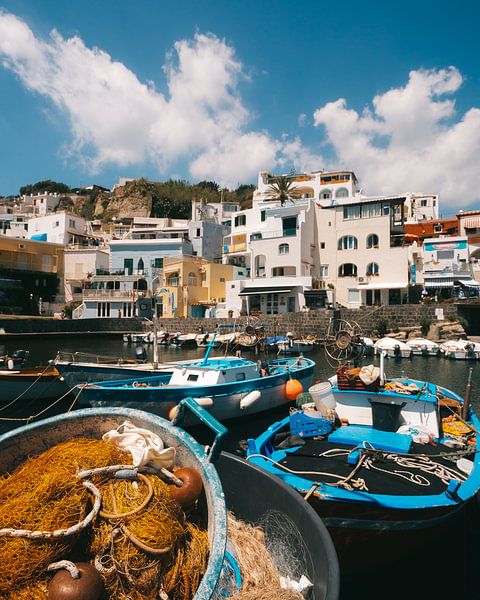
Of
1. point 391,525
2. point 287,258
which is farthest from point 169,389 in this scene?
point 287,258

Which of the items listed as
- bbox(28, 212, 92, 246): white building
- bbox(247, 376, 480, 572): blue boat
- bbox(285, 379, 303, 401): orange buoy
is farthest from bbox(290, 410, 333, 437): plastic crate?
bbox(28, 212, 92, 246): white building

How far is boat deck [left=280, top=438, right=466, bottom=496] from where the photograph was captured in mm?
6426

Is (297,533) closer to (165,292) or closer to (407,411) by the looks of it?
(407,411)

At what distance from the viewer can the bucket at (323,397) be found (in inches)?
364

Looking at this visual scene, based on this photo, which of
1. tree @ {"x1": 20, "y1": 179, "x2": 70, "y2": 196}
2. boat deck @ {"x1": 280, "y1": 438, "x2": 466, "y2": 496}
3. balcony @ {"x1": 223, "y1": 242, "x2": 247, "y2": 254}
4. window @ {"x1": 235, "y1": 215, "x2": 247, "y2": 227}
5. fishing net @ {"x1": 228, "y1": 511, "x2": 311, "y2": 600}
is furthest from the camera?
tree @ {"x1": 20, "y1": 179, "x2": 70, "y2": 196}

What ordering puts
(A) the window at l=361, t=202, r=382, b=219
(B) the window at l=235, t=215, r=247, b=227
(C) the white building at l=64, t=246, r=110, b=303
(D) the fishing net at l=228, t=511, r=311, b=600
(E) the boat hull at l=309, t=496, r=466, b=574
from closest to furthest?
(D) the fishing net at l=228, t=511, r=311, b=600 → (E) the boat hull at l=309, t=496, r=466, b=574 → (A) the window at l=361, t=202, r=382, b=219 → (C) the white building at l=64, t=246, r=110, b=303 → (B) the window at l=235, t=215, r=247, b=227

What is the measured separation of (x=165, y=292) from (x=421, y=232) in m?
38.6

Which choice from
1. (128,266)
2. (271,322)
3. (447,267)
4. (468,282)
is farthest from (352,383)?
(128,266)

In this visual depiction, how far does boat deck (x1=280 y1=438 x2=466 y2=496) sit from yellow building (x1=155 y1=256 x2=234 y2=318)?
41817mm

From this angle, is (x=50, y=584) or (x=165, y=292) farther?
(x=165, y=292)

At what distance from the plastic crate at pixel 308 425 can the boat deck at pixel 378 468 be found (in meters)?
0.28

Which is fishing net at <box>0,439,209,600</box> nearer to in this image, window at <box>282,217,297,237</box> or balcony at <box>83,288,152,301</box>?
window at <box>282,217,297,237</box>

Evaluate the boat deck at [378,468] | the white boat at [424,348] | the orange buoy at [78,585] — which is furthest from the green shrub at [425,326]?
the orange buoy at [78,585]

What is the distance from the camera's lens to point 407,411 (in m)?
9.30
